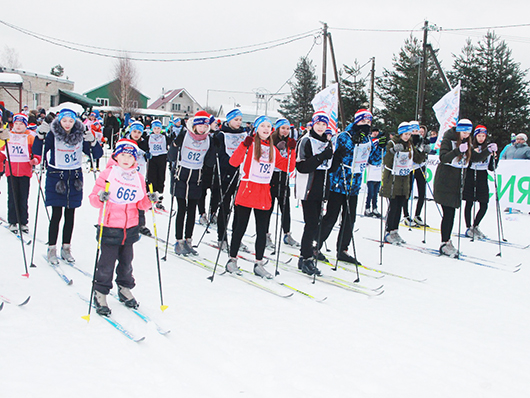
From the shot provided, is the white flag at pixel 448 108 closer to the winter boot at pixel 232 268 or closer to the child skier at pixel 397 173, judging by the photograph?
the child skier at pixel 397 173

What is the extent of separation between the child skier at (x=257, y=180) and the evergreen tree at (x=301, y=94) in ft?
146

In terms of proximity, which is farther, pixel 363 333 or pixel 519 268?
pixel 519 268

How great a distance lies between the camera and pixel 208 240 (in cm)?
672

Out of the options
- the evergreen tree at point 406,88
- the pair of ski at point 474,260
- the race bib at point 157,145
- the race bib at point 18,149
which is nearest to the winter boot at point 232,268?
the pair of ski at point 474,260

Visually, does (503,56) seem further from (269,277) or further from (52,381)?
(52,381)

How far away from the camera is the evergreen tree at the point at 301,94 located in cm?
4903

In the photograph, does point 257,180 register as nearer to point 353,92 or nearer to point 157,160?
point 157,160

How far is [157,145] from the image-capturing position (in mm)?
8492

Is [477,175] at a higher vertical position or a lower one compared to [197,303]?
higher

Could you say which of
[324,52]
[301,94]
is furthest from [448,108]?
[301,94]

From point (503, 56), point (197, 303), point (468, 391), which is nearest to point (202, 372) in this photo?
point (197, 303)

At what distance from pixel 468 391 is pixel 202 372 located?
1694mm

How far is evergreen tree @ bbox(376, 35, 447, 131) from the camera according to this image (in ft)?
87.0

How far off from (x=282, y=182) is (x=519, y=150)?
23.5ft
